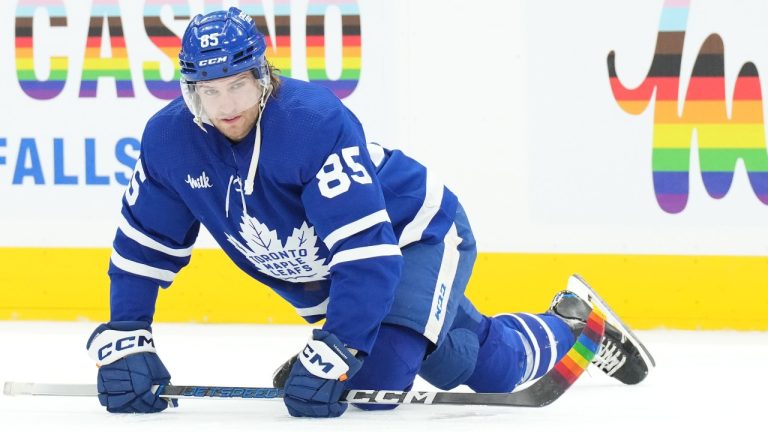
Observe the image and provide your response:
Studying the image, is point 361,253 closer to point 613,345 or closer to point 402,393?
point 402,393

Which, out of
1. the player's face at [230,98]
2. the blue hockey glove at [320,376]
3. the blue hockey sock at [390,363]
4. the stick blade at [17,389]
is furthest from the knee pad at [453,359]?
the stick blade at [17,389]

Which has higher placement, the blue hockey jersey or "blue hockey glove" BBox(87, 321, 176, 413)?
the blue hockey jersey

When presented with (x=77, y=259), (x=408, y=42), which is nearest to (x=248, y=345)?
(x=77, y=259)

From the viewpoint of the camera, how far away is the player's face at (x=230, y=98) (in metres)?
2.36

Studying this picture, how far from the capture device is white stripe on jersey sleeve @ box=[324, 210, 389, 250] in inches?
94.3

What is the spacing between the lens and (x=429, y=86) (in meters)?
4.36

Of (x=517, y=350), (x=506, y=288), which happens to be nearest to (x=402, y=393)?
(x=517, y=350)

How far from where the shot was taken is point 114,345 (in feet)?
8.39

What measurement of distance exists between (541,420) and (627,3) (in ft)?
6.92

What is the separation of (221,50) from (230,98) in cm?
9

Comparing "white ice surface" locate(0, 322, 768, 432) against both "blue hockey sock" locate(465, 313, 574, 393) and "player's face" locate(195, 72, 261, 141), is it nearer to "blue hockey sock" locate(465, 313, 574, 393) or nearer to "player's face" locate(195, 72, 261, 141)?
"blue hockey sock" locate(465, 313, 574, 393)

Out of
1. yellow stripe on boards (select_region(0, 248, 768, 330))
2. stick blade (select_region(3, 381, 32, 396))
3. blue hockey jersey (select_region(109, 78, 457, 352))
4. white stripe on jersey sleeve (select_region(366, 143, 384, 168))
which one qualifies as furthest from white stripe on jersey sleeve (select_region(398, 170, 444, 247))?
yellow stripe on boards (select_region(0, 248, 768, 330))

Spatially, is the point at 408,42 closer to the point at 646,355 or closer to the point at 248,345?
the point at 248,345

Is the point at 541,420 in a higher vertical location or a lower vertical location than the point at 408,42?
lower
